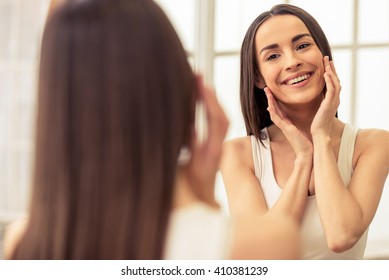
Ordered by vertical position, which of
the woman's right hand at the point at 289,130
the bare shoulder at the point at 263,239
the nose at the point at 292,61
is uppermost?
the nose at the point at 292,61

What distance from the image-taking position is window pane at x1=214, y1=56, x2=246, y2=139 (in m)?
1.09

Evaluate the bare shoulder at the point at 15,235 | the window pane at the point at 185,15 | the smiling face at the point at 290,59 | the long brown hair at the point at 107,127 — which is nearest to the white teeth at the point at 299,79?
the smiling face at the point at 290,59

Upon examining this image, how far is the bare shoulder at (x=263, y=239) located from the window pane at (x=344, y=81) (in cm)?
58

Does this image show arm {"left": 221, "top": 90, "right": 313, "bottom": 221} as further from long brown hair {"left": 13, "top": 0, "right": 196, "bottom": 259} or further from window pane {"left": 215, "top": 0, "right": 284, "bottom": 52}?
long brown hair {"left": 13, "top": 0, "right": 196, "bottom": 259}

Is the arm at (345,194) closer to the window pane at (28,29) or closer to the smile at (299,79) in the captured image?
the smile at (299,79)

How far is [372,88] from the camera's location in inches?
42.7

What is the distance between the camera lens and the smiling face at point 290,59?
3.13ft

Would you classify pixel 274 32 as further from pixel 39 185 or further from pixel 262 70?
pixel 39 185

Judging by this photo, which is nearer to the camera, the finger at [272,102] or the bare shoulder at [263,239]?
the bare shoulder at [263,239]

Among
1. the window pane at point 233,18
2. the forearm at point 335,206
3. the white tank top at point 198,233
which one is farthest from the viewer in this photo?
the window pane at point 233,18

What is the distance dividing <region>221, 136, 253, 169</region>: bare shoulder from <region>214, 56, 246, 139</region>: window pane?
0.07 metres

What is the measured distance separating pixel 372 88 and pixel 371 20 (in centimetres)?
14

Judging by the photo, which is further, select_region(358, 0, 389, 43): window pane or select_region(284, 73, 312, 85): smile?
select_region(358, 0, 389, 43): window pane

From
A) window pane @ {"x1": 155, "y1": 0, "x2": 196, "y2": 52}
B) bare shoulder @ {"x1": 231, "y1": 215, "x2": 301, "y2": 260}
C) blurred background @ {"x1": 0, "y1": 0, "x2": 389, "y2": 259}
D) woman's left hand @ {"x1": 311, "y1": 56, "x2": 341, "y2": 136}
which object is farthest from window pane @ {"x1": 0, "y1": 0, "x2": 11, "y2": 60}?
bare shoulder @ {"x1": 231, "y1": 215, "x2": 301, "y2": 260}
